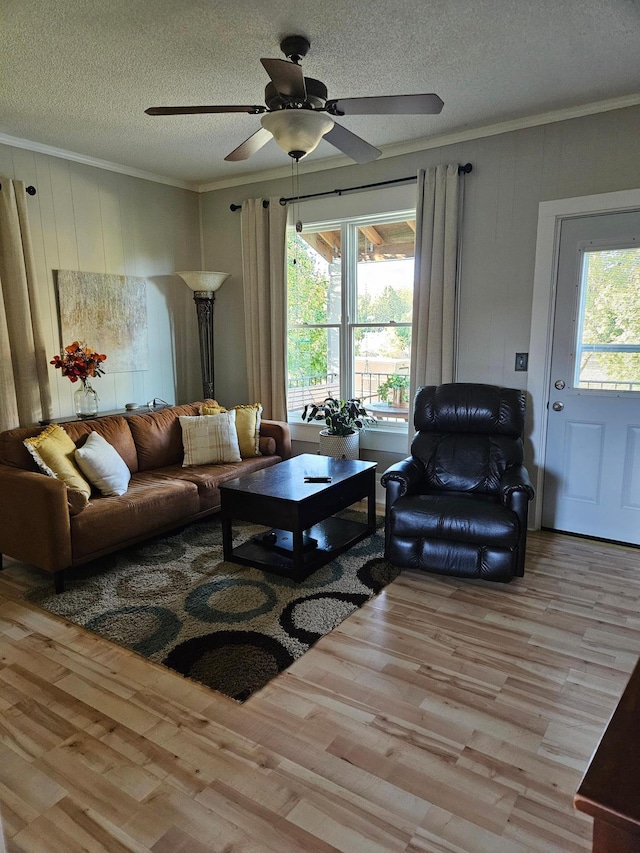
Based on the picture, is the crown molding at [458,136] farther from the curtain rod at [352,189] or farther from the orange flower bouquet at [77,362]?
the orange flower bouquet at [77,362]

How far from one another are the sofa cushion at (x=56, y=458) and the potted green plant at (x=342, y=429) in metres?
1.89

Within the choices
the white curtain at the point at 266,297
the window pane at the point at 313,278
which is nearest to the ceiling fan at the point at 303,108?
the window pane at the point at 313,278

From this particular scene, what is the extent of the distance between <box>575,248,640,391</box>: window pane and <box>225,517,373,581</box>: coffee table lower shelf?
1864 mm

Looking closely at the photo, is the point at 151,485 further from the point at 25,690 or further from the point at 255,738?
the point at 255,738

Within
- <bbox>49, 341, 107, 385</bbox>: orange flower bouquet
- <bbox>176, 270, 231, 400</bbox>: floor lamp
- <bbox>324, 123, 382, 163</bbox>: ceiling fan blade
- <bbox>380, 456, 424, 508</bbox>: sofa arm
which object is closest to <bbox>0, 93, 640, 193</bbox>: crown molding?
<bbox>176, 270, 231, 400</bbox>: floor lamp

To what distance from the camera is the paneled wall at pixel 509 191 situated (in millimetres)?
3318

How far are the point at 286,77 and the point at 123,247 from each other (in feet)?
9.82

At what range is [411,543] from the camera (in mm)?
3059

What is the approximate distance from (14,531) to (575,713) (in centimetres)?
290

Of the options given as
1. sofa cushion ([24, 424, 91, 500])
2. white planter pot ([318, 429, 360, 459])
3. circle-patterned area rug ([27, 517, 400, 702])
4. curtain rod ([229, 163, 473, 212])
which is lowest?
circle-patterned area rug ([27, 517, 400, 702])

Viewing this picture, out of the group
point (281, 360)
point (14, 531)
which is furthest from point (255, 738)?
point (281, 360)

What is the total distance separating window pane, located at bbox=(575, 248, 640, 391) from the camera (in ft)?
11.0

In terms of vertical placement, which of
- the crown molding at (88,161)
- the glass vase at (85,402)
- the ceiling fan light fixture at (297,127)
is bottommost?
the glass vase at (85,402)

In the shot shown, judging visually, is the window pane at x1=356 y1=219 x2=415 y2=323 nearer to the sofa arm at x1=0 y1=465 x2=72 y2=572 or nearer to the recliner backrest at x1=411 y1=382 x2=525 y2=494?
the recliner backrest at x1=411 y1=382 x2=525 y2=494
